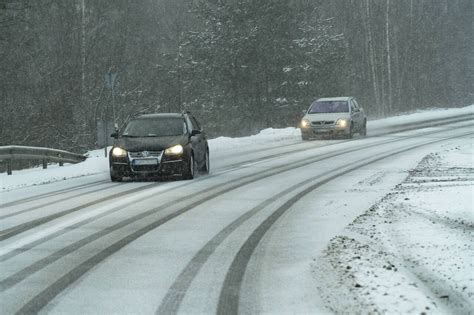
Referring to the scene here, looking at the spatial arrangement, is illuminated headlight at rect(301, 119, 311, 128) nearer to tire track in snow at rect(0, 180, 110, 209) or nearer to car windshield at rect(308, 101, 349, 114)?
car windshield at rect(308, 101, 349, 114)

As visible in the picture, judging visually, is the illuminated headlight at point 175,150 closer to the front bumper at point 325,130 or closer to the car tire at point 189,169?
the car tire at point 189,169

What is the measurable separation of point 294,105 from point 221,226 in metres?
30.1

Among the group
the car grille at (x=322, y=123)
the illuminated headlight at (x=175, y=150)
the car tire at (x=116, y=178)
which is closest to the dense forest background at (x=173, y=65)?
the car tire at (x=116, y=178)

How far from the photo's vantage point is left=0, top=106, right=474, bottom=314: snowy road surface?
17.7 ft

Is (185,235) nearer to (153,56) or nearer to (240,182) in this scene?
(240,182)

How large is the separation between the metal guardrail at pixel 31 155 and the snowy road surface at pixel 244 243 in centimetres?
127

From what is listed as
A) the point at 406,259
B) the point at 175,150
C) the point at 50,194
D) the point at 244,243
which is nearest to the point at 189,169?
the point at 175,150

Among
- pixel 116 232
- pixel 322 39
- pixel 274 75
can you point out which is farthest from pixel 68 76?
pixel 116 232

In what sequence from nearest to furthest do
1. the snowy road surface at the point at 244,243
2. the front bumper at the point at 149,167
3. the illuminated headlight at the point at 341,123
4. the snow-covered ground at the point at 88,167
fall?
the snowy road surface at the point at 244,243 < the front bumper at the point at 149,167 < the snow-covered ground at the point at 88,167 < the illuminated headlight at the point at 341,123

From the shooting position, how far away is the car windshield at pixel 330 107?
1092 inches

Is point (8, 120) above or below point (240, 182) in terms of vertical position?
above

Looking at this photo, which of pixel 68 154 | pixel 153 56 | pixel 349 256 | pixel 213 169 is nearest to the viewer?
pixel 349 256

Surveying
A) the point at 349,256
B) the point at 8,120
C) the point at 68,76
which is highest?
the point at 68,76

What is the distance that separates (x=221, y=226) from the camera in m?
8.80
